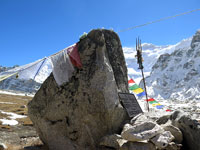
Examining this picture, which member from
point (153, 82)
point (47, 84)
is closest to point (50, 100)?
point (47, 84)

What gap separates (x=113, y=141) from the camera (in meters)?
6.97

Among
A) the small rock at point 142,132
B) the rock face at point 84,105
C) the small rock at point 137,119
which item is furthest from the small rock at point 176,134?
the rock face at point 84,105

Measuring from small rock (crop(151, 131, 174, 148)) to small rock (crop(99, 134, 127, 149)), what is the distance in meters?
1.28

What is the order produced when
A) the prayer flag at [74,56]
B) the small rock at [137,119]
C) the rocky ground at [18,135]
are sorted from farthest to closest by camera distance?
the rocky ground at [18,135]
the prayer flag at [74,56]
the small rock at [137,119]

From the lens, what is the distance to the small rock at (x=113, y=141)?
685cm

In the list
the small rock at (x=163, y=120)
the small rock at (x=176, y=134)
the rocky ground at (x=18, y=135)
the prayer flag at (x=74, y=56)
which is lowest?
the rocky ground at (x=18, y=135)

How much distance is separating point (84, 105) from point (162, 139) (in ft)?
11.5

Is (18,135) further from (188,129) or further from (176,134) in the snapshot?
(188,129)

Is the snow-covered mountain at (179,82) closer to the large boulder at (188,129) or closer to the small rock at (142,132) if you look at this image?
the large boulder at (188,129)

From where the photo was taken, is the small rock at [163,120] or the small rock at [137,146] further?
the small rock at [163,120]

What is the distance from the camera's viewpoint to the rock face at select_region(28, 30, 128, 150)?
25.6 ft

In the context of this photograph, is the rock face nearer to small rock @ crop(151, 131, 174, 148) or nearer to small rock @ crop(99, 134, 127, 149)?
small rock @ crop(99, 134, 127, 149)

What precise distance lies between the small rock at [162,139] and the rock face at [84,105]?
226cm

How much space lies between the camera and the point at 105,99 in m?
7.69
